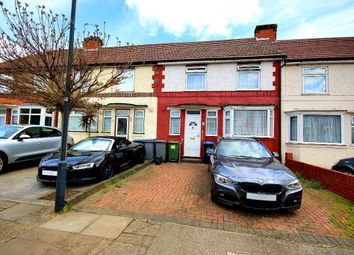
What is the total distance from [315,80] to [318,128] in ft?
8.51

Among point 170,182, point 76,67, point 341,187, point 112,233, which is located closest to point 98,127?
point 76,67

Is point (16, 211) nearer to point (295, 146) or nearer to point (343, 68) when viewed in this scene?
point (295, 146)

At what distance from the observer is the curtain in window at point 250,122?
12.2 meters

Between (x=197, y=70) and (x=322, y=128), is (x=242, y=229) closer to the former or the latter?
(x=322, y=128)

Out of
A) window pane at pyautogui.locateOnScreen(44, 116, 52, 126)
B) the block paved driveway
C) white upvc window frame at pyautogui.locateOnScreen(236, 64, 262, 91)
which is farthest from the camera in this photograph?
window pane at pyautogui.locateOnScreen(44, 116, 52, 126)

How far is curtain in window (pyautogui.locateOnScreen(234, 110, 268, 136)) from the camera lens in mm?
12203

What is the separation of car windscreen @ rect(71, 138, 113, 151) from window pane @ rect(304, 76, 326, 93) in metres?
10.6

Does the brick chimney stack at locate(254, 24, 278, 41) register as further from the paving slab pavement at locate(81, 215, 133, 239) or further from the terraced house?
the paving slab pavement at locate(81, 215, 133, 239)

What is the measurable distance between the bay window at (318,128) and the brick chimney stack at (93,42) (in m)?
10.1

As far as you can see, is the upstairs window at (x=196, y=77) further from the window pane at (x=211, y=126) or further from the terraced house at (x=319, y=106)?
the terraced house at (x=319, y=106)

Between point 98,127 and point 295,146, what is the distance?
11.6m

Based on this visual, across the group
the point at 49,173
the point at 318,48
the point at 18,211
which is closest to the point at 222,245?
the point at 18,211

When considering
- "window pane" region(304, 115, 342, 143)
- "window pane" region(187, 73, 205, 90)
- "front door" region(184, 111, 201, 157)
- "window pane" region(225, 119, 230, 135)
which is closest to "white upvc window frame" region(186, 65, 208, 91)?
"window pane" region(187, 73, 205, 90)

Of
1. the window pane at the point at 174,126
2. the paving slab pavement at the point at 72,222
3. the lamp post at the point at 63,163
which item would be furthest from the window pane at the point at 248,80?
the paving slab pavement at the point at 72,222
